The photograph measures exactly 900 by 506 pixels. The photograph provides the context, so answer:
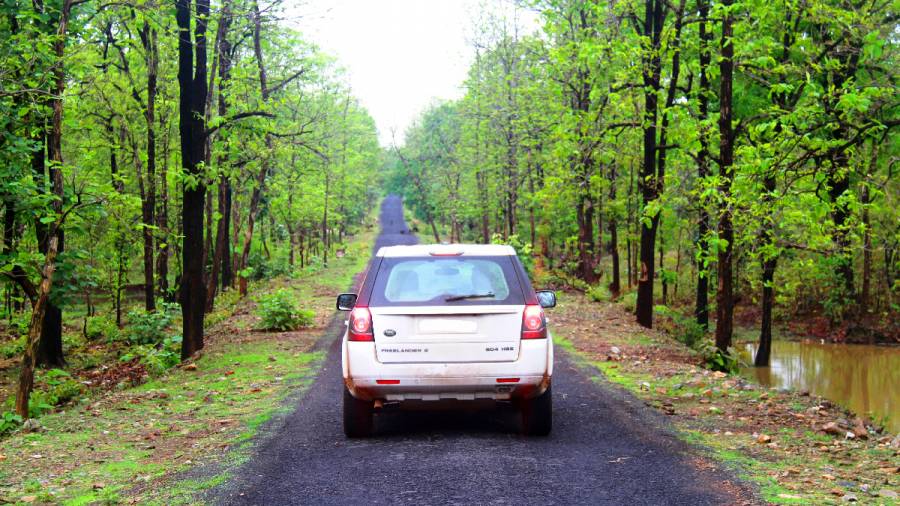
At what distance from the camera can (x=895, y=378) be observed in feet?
63.8

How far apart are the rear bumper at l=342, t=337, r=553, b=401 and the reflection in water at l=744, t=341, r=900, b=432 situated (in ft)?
33.3

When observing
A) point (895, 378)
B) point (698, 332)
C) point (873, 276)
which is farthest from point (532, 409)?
point (873, 276)

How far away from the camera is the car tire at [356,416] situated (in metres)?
7.11

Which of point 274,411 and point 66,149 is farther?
point 66,149

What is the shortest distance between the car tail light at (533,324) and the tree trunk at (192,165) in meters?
9.29

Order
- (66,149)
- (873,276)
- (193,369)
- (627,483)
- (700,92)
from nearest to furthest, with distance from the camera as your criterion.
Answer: (627,483) < (193,369) < (700,92) < (66,149) < (873,276)

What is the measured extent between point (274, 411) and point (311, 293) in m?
19.6

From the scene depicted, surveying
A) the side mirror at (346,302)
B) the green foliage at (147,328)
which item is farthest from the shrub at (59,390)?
the side mirror at (346,302)

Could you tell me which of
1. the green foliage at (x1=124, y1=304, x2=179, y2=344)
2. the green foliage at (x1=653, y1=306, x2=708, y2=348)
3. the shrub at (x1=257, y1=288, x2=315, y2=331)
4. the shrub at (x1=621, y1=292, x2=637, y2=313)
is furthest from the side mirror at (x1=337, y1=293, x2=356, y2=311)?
the shrub at (x1=621, y1=292, x2=637, y2=313)

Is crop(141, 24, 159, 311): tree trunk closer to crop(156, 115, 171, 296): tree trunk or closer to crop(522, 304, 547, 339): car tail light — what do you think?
crop(156, 115, 171, 296): tree trunk

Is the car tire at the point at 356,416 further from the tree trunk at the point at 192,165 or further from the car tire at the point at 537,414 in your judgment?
the tree trunk at the point at 192,165

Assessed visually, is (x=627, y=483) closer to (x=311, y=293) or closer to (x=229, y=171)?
(x=229, y=171)

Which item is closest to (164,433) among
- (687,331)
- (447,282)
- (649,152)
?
(447,282)

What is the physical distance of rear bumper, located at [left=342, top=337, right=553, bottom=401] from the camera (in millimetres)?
6582
